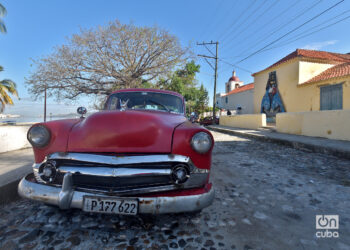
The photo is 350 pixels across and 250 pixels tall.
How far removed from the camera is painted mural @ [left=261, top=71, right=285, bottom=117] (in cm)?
1664

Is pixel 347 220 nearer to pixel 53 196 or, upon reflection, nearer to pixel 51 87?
pixel 53 196

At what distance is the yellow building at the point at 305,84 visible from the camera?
38.8ft

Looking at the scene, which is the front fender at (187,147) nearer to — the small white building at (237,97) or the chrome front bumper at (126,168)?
the chrome front bumper at (126,168)

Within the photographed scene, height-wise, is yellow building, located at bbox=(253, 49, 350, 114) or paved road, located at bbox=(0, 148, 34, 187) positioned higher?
yellow building, located at bbox=(253, 49, 350, 114)

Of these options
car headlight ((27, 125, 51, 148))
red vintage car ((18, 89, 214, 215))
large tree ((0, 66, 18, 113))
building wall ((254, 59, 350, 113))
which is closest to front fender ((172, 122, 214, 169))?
red vintage car ((18, 89, 214, 215))

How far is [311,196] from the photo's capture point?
2.48 metres

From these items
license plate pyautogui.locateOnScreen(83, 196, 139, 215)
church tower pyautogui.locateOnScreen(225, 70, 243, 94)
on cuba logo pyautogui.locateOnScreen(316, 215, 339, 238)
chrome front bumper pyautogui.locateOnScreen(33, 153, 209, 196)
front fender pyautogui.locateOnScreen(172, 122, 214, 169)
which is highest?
church tower pyautogui.locateOnScreen(225, 70, 243, 94)

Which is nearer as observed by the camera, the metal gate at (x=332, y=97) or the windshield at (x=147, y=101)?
the windshield at (x=147, y=101)

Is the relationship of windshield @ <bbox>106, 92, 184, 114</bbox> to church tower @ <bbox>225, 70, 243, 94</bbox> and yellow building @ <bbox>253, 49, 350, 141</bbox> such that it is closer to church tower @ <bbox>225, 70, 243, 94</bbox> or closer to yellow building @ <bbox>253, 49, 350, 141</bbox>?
yellow building @ <bbox>253, 49, 350, 141</bbox>

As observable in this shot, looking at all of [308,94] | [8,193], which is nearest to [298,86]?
[308,94]

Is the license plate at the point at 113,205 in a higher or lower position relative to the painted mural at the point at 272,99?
lower

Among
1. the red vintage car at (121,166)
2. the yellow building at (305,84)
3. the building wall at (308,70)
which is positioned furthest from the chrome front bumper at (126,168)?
the building wall at (308,70)

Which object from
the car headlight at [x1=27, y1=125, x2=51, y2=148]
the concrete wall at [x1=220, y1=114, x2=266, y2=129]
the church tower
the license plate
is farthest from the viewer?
the church tower

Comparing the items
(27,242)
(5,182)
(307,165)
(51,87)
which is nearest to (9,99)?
(51,87)
